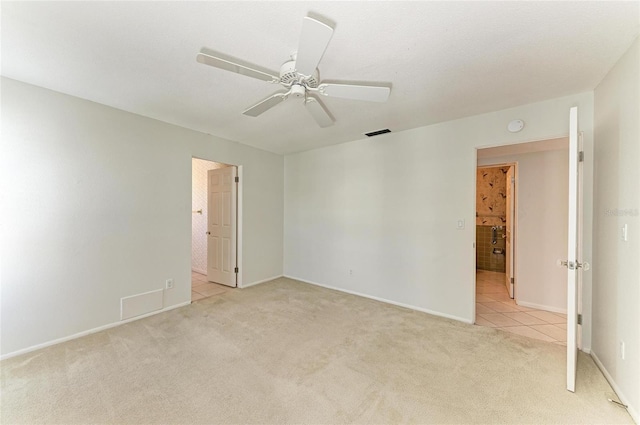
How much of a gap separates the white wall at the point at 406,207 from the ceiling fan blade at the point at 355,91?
167cm

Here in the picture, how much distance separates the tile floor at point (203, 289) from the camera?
3873 millimetres

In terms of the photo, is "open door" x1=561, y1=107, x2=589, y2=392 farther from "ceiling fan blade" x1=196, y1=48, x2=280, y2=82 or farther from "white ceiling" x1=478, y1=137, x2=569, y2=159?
"ceiling fan blade" x1=196, y1=48, x2=280, y2=82

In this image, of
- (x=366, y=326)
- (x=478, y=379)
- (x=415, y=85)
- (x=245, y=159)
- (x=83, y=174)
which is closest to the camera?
(x=478, y=379)


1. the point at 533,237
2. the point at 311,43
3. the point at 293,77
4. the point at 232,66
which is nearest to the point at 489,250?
the point at 533,237

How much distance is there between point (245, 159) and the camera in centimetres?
426

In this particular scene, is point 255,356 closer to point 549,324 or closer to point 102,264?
point 102,264

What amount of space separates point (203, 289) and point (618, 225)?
483 cm

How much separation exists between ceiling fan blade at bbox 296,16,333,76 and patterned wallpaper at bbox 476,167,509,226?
549 centimetres

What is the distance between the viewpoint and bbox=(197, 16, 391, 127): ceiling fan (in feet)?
4.26

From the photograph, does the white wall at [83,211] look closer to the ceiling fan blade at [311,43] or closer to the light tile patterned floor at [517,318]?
the ceiling fan blade at [311,43]

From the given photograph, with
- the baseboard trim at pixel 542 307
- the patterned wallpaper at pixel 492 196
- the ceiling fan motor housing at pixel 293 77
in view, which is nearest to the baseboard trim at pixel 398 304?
the baseboard trim at pixel 542 307

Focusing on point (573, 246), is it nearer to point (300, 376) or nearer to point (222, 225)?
point (300, 376)

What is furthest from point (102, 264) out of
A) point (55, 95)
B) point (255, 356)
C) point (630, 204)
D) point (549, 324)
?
point (549, 324)

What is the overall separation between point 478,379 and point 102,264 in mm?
3692
